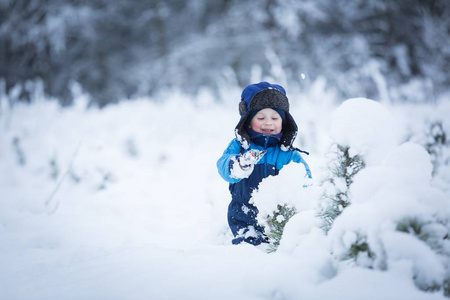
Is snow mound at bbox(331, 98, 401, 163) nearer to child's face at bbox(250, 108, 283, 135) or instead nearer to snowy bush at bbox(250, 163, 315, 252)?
snowy bush at bbox(250, 163, 315, 252)

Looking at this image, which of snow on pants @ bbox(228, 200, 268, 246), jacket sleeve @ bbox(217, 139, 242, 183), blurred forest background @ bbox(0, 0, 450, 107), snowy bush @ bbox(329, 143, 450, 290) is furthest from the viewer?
blurred forest background @ bbox(0, 0, 450, 107)

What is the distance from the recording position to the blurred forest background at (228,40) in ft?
28.0

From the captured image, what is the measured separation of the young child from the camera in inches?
69.7

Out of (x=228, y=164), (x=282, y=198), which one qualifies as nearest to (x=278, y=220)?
(x=282, y=198)

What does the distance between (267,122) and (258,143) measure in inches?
6.1

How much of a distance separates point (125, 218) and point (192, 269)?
5.25 feet

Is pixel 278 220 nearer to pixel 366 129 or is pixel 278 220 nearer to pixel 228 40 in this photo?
pixel 366 129

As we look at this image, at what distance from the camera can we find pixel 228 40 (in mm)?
10023

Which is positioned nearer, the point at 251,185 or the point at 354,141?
the point at 354,141

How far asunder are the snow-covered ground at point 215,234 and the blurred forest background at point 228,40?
5709 mm

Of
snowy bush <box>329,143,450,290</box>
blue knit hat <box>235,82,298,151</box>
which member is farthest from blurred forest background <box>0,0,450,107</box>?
snowy bush <box>329,143,450,290</box>

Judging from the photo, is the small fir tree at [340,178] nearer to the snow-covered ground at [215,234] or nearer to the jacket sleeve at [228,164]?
the snow-covered ground at [215,234]

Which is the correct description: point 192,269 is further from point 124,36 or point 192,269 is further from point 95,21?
point 124,36

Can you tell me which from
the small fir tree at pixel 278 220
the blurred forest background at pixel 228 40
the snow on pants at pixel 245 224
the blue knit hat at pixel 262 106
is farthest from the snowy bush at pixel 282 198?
the blurred forest background at pixel 228 40
